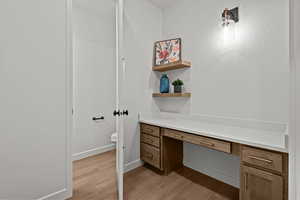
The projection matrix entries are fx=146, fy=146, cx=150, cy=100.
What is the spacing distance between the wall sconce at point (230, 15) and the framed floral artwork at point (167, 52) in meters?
0.75

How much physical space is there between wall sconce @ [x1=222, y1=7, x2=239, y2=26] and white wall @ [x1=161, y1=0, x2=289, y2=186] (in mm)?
54

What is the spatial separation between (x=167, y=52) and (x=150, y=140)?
4.77 ft

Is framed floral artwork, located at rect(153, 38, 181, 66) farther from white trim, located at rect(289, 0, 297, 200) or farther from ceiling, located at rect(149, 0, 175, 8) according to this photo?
white trim, located at rect(289, 0, 297, 200)

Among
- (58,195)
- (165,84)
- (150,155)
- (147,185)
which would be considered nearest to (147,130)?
(150,155)

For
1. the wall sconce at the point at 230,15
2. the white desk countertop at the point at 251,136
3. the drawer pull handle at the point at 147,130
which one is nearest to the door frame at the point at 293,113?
the white desk countertop at the point at 251,136

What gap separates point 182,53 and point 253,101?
1257 mm

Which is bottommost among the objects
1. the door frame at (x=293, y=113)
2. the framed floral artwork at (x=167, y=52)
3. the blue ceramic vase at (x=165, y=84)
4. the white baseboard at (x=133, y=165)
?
the white baseboard at (x=133, y=165)

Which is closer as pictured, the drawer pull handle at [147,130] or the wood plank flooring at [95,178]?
the wood plank flooring at [95,178]

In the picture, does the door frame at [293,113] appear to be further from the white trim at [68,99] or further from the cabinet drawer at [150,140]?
the white trim at [68,99]

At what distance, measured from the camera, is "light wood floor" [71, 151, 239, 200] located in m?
1.66

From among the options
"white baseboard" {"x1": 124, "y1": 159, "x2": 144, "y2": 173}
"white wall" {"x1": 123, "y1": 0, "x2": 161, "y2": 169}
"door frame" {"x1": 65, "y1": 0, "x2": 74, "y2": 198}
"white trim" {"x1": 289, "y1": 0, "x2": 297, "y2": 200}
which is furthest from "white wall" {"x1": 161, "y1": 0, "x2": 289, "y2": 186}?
"door frame" {"x1": 65, "y1": 0, "x2": 74, "y2": 198}

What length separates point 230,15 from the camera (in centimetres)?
179

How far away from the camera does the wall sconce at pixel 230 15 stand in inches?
69.7

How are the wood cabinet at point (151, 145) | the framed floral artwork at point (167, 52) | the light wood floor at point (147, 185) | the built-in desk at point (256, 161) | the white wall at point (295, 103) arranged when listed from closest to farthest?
the white wall at point (295, 103)
the built-in desk at point (256, 161)
the light wood floor at point (147, 185)
the wood cabinet at point (151, 145)
the framed floral artwork at point (167, 52)
